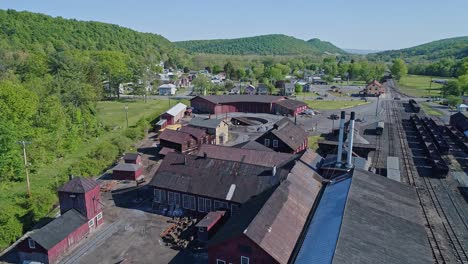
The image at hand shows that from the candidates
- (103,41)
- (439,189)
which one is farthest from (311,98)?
(103,41)

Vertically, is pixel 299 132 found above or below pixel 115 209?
above

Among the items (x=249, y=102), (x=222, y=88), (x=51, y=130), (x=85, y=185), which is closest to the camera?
(x=85, y=185)

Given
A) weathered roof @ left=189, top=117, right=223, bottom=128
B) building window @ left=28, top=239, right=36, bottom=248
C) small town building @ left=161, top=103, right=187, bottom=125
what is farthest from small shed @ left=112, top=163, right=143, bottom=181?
small town building @ left=161, top=103, right=187, bottom=125

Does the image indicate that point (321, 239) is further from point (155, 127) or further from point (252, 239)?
point (155, 127)

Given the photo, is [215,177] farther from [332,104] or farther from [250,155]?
[332,104]

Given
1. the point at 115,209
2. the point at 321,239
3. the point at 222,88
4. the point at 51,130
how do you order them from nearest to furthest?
the point at 321,239
the point at 115,209
the point at 51,130
the point at 222,88
